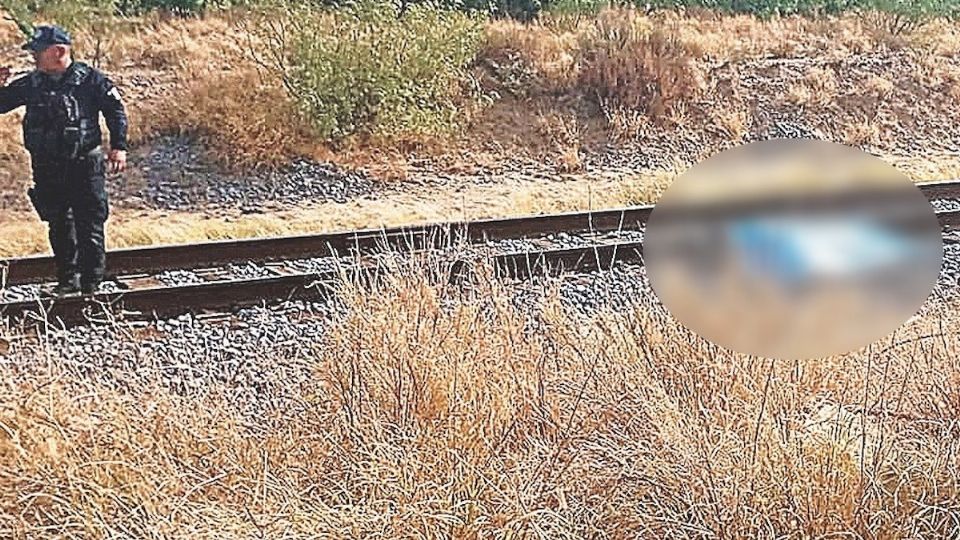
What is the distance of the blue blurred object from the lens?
3.25 metres

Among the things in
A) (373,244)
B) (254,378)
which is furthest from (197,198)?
(254,378)

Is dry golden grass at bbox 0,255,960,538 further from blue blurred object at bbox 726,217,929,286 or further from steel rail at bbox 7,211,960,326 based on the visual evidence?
steel rail at bbox 7,211,960,326

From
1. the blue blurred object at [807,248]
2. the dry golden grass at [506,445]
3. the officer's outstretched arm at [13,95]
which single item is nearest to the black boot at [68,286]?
the officer's outstretched arm at [13,95]

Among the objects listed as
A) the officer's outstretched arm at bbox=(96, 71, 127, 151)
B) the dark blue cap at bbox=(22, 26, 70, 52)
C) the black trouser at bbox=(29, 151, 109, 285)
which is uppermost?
the dark blue cap at bbox=(22, 26, 70, 52)

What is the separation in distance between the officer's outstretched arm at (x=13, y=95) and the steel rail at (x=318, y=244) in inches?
40.1

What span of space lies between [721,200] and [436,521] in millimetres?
1333

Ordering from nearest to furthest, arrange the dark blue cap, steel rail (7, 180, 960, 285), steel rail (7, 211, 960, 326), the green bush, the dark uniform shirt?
steel rail (7, 211, 960, 326), the dark blue cap, the dark uniform shirt, steel rail (7, 180, 960, 285), the green bush

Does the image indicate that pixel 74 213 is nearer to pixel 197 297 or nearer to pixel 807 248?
pixel 197 297

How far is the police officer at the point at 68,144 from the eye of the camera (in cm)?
687

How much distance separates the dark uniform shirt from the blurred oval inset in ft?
15.1

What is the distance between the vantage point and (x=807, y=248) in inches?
129

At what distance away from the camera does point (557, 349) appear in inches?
190

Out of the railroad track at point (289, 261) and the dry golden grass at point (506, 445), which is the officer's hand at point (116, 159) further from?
the dry golden grass at point (506, 445)

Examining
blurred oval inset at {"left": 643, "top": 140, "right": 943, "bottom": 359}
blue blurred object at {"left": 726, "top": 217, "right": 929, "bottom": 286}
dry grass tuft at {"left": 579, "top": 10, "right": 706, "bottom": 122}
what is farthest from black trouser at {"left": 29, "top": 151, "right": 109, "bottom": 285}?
dry grass tuft at {"left": 579, "top": 10, "right": 706, "bottom": 122}
